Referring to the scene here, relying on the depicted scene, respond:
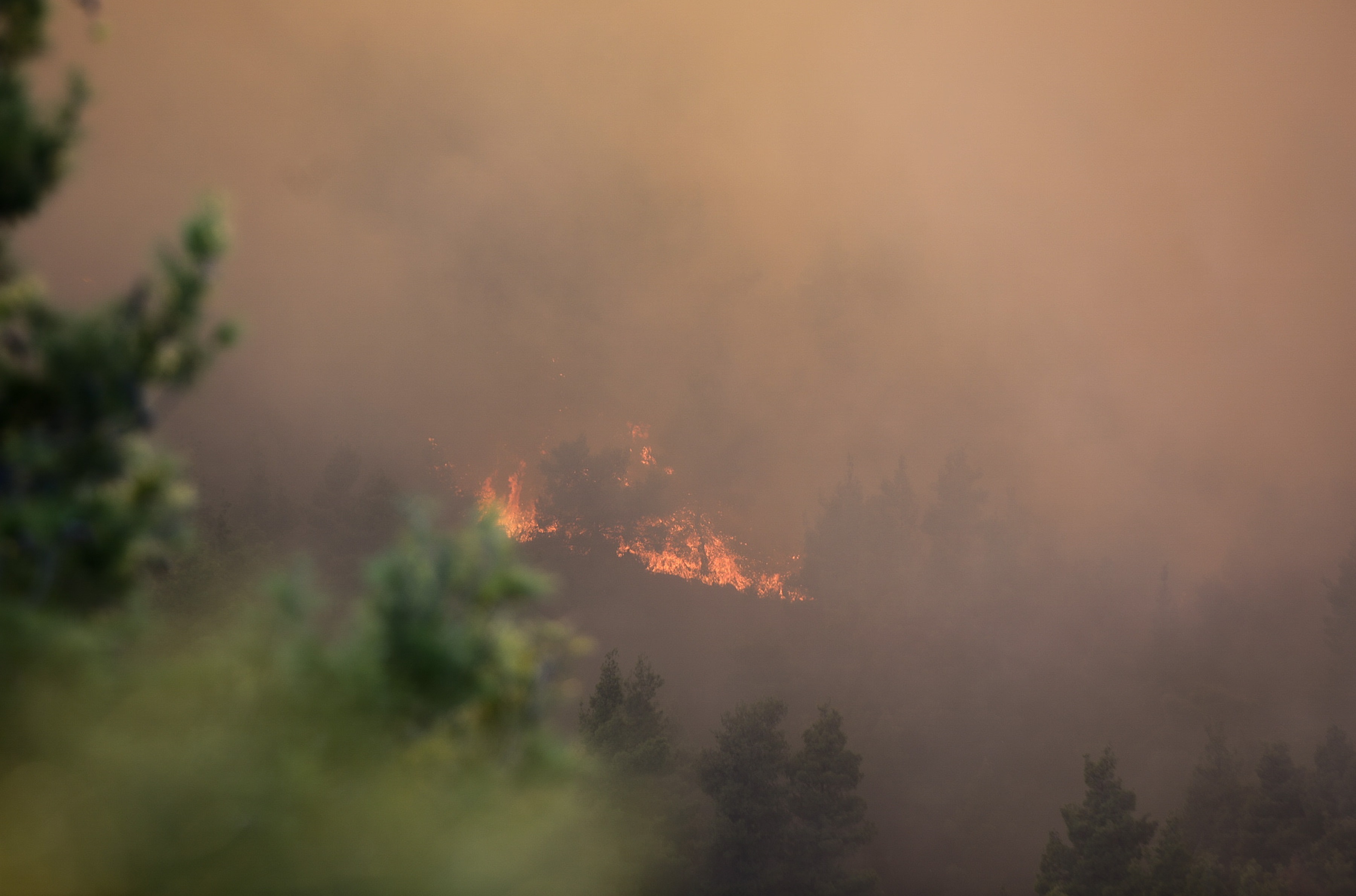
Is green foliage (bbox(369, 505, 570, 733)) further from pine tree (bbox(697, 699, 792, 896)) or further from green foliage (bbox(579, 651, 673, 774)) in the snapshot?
pine tree (bbox(697, 699, 792, 896))

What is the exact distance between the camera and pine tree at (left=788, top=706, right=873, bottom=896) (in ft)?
141

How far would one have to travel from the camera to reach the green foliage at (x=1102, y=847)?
3959cm

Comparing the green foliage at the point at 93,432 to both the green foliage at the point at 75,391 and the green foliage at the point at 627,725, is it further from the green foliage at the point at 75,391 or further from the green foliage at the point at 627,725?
the green foliage at the point at 627,725

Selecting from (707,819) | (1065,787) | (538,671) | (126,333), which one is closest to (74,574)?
(126,333)

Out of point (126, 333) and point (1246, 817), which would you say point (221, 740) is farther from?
point (1246, 817)

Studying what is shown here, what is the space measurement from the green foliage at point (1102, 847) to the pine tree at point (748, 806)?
A: 17176 mm

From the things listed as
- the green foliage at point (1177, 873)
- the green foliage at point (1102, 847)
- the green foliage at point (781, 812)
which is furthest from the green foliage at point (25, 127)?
the green foliage at point (1177, 873)

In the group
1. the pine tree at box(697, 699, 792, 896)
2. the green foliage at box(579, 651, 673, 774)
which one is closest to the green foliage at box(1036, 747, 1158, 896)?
the pine tree at box(697, 699, 792, 896)

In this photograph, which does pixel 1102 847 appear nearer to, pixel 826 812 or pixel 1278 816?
pixel 826 812

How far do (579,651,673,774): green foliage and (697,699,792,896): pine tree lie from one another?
4.39 m

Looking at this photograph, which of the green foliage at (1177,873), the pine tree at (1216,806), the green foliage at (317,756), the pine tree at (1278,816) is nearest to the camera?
the green foliage at (317,756)

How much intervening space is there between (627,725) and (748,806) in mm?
10901

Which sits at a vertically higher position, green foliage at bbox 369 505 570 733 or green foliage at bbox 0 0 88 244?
green foliage at bbox 0 0 88 244

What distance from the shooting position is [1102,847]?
40.4 meters
